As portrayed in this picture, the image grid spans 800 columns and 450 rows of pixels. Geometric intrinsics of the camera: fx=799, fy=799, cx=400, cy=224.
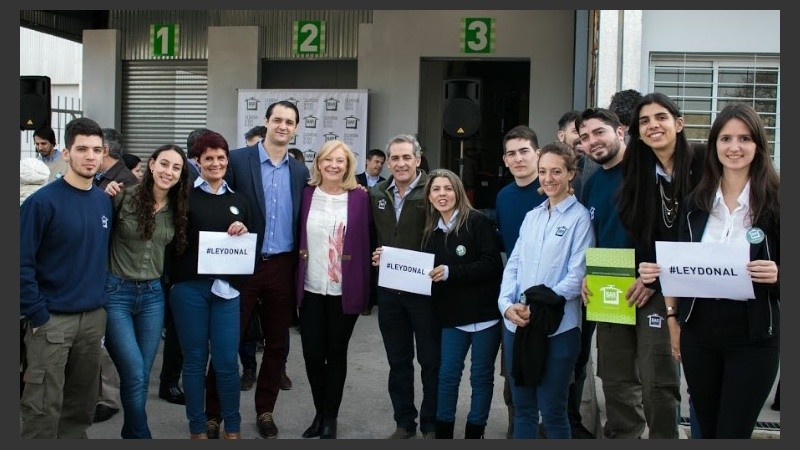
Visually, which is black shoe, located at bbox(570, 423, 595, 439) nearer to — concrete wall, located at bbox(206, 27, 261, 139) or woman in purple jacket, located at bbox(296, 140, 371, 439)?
woman in purple jacket, located at bbox(296, 140, 371, 439)

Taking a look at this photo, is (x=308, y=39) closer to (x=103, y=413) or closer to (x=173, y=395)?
(x=173, y=395)

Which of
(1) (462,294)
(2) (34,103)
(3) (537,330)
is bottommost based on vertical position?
(3) (537,330)

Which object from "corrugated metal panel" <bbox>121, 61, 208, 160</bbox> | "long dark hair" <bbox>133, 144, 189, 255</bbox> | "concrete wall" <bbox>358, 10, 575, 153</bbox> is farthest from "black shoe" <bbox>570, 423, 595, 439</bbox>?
"corrugated metal panel" <bbox>121, 61, 208, 160</bbox>

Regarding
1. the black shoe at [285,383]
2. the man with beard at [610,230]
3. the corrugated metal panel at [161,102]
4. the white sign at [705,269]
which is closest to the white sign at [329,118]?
the corrugated metal panel at [161,102]

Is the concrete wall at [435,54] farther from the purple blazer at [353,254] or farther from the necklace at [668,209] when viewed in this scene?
the necklace at [668,209]

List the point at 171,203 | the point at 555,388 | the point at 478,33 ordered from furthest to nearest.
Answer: the point at 478,33, the point at 171,203, the point at 555,388

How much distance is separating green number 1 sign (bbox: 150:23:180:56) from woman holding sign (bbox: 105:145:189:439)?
36.0 ft

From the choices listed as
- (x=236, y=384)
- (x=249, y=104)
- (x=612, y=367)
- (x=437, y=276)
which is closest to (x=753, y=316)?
(x=612, y=367)

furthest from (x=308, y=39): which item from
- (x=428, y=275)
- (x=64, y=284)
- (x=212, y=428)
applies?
(x=64, y=284)

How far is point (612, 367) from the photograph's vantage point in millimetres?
4059

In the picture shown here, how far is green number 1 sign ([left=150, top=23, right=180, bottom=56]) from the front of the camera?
48.2 feet

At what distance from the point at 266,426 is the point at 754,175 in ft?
10.8

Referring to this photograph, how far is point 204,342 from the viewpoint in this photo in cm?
463

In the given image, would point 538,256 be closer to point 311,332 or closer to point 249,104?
point 311,332
